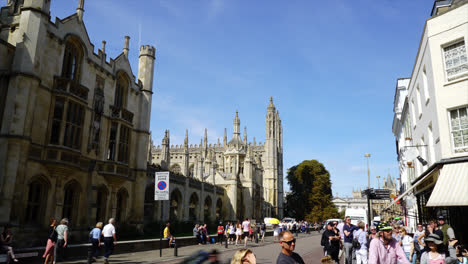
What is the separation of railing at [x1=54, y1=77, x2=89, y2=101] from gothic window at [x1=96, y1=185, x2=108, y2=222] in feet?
18.4

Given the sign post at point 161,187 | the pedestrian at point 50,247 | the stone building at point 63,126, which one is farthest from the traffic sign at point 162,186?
the stone building at point 63,126

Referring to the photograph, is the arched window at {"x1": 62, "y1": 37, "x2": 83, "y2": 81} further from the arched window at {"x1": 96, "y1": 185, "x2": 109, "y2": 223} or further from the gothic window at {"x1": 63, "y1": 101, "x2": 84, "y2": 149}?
the arched window at {"x1": 96, "y1": 185, "x2": 109, "y2": 223}

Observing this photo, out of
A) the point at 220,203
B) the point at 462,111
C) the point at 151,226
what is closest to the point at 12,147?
the point at 151,226

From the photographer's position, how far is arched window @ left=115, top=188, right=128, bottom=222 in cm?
2133

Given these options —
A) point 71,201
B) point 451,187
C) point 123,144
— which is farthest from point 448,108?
point 71,201

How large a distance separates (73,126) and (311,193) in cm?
5268

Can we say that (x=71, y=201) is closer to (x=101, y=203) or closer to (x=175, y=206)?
(x=101, y=203)

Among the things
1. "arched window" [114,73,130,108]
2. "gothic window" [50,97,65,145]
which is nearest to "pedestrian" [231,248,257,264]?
"gothic window" [50,97,65,145]

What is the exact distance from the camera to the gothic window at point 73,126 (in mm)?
16609

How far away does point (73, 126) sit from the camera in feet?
55.7

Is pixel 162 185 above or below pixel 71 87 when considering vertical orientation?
below

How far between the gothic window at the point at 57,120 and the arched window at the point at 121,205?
633cm

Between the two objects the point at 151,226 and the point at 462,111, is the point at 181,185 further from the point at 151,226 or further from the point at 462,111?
the point at 462,111

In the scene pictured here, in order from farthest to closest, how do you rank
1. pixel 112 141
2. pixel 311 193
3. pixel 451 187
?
1. pixel 311 193
2. pixel 112 141
3. pixel 451 187
